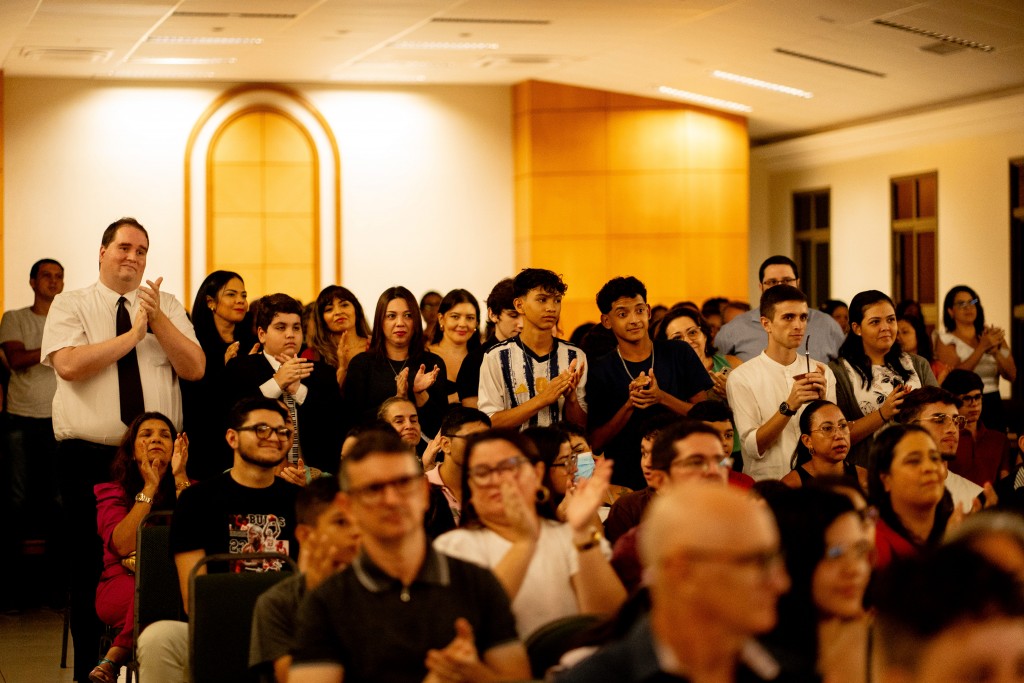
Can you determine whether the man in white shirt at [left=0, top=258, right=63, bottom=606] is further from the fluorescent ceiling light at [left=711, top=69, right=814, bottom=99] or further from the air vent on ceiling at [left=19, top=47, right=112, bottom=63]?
the fluorescent ceiling light at [left=711, top=69, right=814, bottom=99]

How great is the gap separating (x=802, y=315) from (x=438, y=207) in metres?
7.78

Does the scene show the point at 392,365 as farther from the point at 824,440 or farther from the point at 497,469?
the point at 497,469

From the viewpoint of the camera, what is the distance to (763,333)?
7520 millimetres

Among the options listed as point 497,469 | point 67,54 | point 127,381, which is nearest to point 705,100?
point 67,54

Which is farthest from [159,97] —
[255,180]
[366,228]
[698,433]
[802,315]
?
[698,433]

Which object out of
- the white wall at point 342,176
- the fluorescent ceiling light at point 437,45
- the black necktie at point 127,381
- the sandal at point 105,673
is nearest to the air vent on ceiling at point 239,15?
the fluorescent ceiling light at point 437,45

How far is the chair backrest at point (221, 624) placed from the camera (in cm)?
362

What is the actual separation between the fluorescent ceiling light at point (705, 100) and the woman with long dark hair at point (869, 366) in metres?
7.20

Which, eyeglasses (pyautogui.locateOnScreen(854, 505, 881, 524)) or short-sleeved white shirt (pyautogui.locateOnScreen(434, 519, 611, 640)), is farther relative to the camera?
→ short-sleeved white shirt (pyautogui.locateOnScreen(434, 519, 611, 640))

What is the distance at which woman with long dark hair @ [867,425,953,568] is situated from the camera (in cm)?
407

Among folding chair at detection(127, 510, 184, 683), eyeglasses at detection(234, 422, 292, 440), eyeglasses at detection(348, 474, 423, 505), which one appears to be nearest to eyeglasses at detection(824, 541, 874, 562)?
eyeglasses at detection(348, 474, 423, 505)

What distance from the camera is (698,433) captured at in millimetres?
3906

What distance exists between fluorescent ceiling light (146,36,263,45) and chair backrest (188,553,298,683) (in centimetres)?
803

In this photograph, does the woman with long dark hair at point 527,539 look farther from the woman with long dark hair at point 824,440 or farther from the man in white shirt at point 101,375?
the man in white shirt at point 101,375
